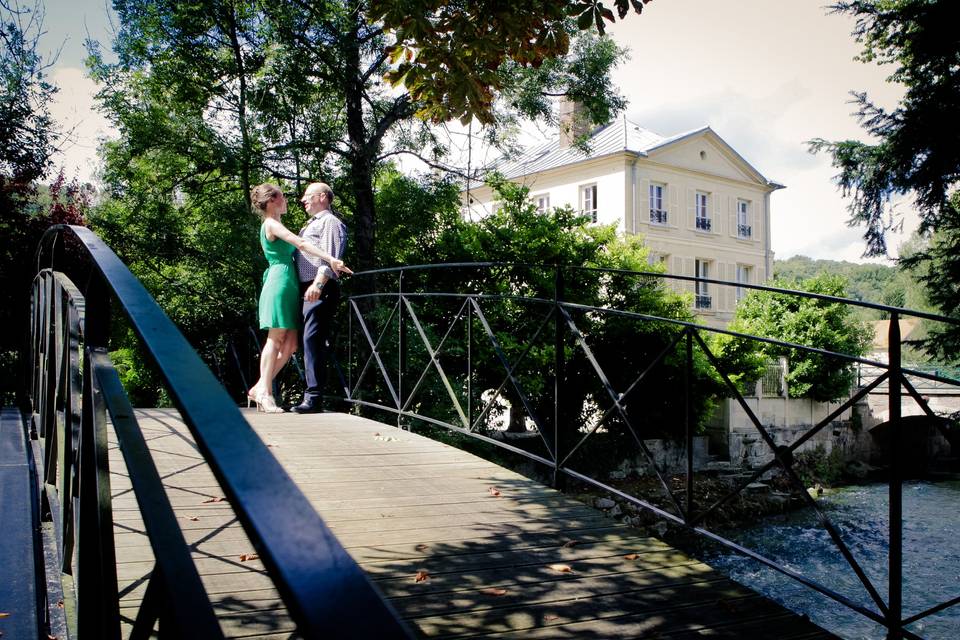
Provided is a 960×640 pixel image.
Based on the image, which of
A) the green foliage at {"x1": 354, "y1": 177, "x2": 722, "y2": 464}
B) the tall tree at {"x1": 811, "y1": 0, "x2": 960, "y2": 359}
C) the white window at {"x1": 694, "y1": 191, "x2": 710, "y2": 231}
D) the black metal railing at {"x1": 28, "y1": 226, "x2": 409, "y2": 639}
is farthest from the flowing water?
the black metal railing at {"x1": 28, "y1": 226, "x2": 409, "y2": 639}

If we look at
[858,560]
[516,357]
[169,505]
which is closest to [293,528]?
[169,505]

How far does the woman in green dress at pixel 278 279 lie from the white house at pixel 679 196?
21.4 m

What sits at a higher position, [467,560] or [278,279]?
[278,279]

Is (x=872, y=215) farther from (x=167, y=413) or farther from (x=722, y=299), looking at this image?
(x=722, y=299)

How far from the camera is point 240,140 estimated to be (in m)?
11.3

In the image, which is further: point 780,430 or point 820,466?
point 820,466

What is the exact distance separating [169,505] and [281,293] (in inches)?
194

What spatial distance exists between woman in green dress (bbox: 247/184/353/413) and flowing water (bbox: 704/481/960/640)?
33.0ft

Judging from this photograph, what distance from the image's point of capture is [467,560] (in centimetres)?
324

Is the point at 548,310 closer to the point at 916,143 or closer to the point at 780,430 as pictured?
the point at 916,143

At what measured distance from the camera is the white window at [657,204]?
28.5m

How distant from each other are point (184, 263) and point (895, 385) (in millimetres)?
11492

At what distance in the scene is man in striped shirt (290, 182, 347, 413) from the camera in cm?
579

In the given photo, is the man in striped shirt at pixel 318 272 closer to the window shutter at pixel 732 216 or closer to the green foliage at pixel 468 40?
the green foliage at pixel 468 40
